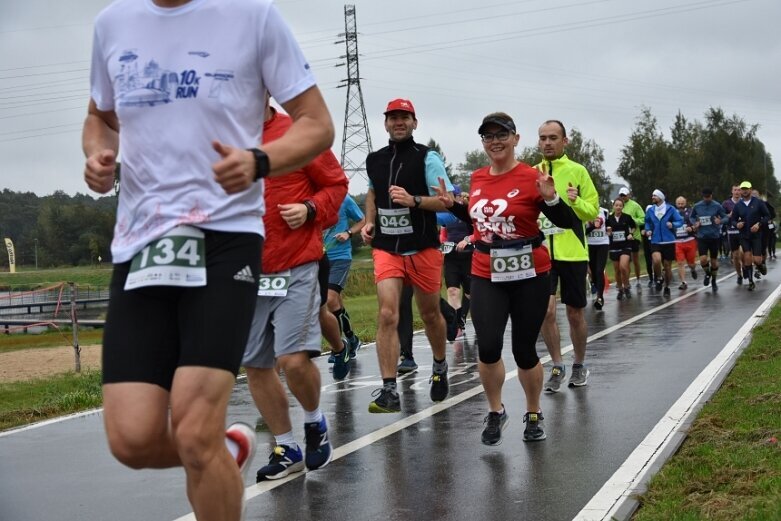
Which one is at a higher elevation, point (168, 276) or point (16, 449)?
point (168, 276)

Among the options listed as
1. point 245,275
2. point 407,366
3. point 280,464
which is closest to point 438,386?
point 407,366

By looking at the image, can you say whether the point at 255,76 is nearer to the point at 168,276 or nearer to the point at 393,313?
the point at 168,276

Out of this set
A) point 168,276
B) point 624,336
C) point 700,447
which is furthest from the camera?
point 624,336

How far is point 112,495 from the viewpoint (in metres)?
6.18

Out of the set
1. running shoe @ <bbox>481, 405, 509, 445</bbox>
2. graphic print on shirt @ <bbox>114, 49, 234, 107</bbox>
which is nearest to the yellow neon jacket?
running shoe @ <bbox>481, 405, 509, 445</bbox>

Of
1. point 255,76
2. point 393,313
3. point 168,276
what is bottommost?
point 393,313

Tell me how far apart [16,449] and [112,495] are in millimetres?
1850

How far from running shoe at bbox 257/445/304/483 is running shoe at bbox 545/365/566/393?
3.64m

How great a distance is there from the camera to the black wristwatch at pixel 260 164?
3467 millimetres

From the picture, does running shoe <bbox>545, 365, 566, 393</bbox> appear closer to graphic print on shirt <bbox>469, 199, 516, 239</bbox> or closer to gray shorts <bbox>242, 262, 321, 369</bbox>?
graphic print on shirt <bbox>469, 199, 516, 239</bbox>

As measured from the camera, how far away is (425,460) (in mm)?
6816

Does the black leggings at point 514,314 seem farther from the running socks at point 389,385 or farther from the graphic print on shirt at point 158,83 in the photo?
the graphic print on shirt at point 158,83

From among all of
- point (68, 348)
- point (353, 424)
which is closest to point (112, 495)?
point (353, 424)

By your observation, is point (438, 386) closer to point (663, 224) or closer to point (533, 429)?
point (533, 429)
